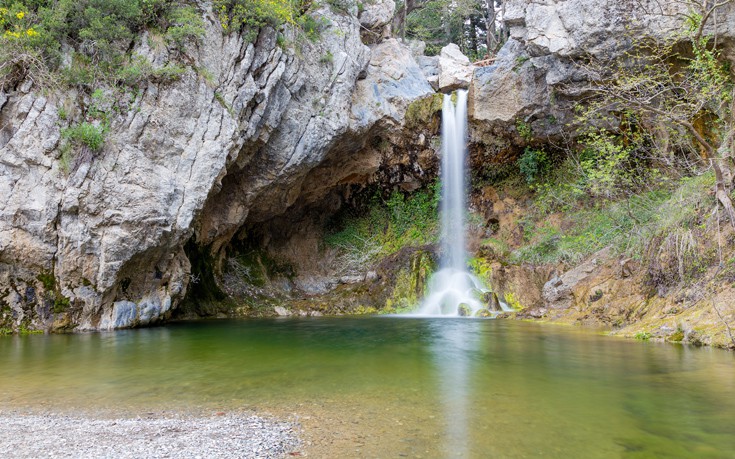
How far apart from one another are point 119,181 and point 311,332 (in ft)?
18.8

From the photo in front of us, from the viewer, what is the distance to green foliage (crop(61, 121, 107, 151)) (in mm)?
10500

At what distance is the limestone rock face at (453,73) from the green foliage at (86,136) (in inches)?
489

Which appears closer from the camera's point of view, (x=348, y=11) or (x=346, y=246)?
(x=348, y=11)

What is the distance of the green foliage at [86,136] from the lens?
10.5 m

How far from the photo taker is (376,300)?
640 inches

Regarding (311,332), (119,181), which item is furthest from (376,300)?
(119,181)

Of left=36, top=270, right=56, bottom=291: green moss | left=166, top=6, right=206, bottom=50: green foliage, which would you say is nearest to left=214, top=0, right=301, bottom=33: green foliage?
left=166, top=6, right=206, bottom=50: green foliage

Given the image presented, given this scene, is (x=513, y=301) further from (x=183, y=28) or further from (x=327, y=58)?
(x=183, y=28)

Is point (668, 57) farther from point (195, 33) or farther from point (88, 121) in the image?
point (88, 121)

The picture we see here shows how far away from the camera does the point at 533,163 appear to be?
58.4 feet

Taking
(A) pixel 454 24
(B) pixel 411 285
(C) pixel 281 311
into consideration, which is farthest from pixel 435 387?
(A) pixel 454 24

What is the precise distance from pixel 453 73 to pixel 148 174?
1218cm

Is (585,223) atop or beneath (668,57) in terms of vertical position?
beneath

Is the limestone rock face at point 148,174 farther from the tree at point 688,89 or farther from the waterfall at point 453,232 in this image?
the tree at point 688,89
